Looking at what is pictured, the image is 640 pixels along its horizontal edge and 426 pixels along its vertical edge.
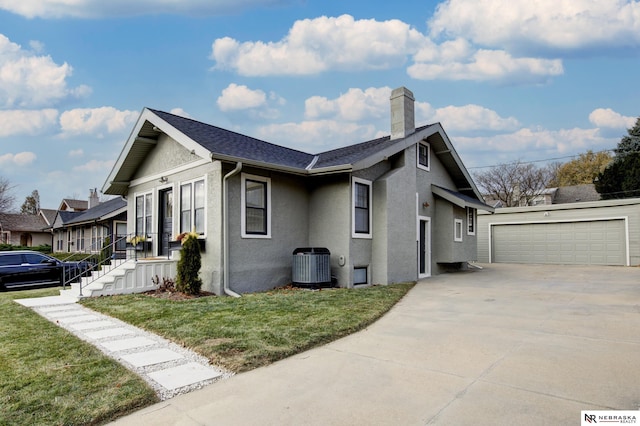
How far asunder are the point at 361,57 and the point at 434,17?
3.36 m

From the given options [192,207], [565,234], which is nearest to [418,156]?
[192,207]

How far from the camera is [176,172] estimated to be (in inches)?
436

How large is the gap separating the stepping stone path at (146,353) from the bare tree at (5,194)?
48130 millimetres

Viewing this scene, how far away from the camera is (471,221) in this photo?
620 inches

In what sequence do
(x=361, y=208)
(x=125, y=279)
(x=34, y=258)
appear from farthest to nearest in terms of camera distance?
1. (x=34, y=258)
2. (x=361, y=208)
3. (x=125, y=279)

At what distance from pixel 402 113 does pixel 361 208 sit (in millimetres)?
3656

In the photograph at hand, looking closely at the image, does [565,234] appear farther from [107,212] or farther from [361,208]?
[107,212]

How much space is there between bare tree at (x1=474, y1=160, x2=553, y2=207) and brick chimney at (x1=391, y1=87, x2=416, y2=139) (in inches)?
969

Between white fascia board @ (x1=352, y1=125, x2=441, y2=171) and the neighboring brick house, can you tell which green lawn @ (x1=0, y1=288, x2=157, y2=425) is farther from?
the neighboring brick house

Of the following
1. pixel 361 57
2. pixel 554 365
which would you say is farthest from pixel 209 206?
pixel 361 57

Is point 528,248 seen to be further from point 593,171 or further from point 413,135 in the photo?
point 593,171

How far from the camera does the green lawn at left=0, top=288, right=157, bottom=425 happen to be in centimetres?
312

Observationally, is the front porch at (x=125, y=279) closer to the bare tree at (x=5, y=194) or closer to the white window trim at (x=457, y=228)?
the white window trim at (x=457, y=228)

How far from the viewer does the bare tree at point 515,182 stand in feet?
109
